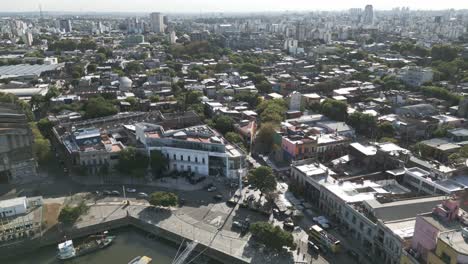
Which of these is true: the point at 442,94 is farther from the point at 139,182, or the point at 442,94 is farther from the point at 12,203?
the point at 12,203

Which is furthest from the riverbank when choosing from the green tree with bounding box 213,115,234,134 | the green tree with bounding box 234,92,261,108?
the green tree with bounding box 234,92,261,108

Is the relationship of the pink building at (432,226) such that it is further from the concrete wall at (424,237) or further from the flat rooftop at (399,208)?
the flat rooftop at (399,208)

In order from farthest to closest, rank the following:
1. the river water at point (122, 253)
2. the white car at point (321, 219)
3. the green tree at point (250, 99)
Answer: the green tree at point (250, 99) → the white car at point (321, 219) → the river water at point (122, 253)

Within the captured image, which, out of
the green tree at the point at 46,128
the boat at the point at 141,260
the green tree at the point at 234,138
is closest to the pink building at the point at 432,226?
the boat at the point at 141,260

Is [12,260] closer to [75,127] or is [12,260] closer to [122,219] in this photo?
[122,219]

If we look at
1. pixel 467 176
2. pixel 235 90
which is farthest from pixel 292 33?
pixel 467 176

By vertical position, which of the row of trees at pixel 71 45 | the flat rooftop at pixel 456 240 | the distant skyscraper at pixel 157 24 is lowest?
the flat rooftop at pixel 456 240

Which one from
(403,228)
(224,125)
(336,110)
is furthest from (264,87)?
(403,228)
